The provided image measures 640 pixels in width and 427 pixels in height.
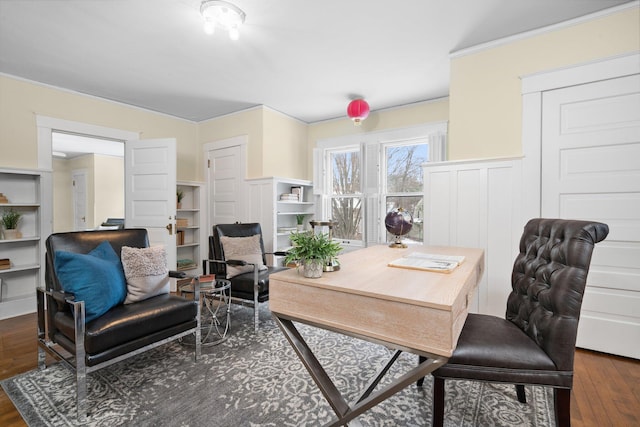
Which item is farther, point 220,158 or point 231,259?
point 220,158

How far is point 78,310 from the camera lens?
5.38 ft

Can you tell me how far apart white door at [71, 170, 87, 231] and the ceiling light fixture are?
22.9ft

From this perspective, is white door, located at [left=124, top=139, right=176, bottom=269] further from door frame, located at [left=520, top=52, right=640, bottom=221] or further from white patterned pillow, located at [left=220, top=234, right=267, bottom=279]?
door frame, located at [left=520, top=52, right=640, bottom=221]

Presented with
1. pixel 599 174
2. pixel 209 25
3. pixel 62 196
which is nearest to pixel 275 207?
pixel 209 25

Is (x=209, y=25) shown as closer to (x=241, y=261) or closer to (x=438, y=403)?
(x=241, y=261)

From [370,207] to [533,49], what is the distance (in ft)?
8.57

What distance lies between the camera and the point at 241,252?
10.6 ft

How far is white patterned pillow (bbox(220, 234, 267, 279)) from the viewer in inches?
122

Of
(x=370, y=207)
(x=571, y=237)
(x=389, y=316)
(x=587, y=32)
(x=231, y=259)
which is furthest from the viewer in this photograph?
(x=370, y=207)

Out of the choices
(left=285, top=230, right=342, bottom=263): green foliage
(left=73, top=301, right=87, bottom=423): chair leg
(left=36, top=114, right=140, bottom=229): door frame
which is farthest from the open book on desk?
(left=36, top=114, right=140, bottom=229): door frame

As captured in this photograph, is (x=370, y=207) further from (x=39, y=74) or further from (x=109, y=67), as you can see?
(x=39, y=74)

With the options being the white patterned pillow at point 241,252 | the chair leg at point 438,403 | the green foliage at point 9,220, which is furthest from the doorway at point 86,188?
the chair leg at point 438,403

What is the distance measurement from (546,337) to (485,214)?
166 centimetres

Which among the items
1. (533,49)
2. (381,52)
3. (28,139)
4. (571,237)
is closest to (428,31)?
(381,52)
